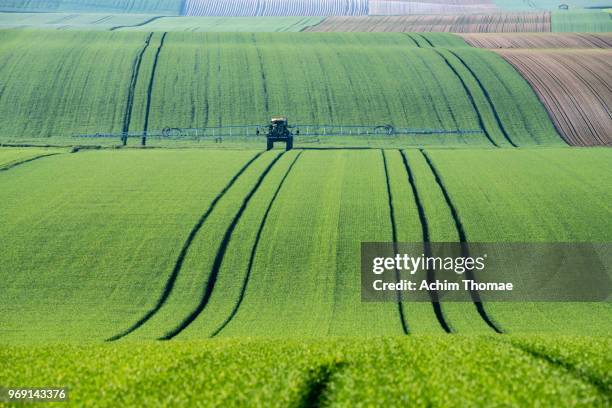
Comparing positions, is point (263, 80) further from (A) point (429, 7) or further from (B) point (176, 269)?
(A) point (429, 7)

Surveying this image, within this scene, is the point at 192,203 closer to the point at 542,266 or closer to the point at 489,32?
the point at 542,266

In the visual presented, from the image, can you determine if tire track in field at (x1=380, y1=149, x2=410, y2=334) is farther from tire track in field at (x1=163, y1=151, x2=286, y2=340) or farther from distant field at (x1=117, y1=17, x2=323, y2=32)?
distant field at (x1=117, y1=17, x2=323, y2=32)

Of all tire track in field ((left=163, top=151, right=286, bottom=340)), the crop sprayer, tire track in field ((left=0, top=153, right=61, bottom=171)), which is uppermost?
the crop sprayer

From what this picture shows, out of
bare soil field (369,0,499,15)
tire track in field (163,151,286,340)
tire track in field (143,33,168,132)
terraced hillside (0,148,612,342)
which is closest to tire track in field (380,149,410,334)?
terraced hillside (0,148,612,342)

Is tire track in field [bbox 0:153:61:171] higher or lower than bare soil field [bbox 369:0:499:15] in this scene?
lower

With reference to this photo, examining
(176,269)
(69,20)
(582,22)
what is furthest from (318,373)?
(69,20)

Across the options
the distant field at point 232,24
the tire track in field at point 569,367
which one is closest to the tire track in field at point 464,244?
the tire track in field at point 569,367
